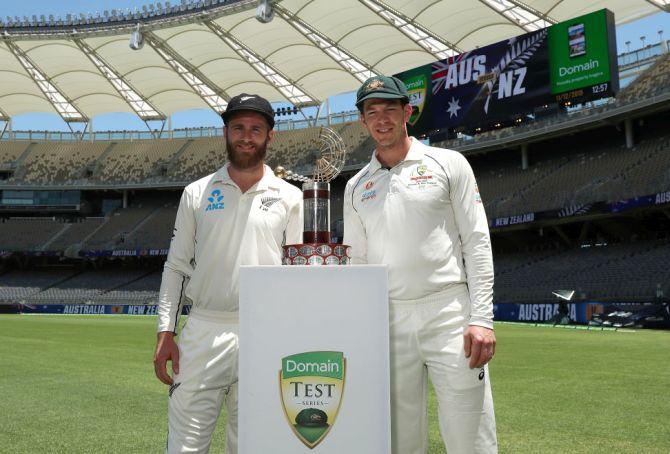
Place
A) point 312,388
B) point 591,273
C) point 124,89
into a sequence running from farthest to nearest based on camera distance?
1. point 124,89
2. point 591,273
3. point 312,388

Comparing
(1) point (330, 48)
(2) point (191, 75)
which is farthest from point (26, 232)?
(1) point (330, 48)

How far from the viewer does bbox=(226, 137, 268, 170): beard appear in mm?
3891

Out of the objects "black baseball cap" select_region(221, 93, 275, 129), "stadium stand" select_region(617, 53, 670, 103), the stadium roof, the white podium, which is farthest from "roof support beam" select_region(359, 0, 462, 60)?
the white podium

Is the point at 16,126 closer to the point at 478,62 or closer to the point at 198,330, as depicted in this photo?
the point at 478,62

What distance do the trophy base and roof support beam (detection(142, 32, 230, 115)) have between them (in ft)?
117

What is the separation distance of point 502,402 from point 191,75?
3799 centimetres

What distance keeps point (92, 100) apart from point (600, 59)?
113 feet

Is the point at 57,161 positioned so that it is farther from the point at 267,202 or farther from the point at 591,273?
the point at 267,202


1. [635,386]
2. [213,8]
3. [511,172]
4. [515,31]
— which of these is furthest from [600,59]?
[635,386]

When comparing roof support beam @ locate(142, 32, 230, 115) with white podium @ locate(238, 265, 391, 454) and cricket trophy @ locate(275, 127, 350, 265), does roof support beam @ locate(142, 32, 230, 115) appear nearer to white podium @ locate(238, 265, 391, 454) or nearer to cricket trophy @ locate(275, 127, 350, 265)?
cricket trophy @ locate(275, 127, 350, 265)

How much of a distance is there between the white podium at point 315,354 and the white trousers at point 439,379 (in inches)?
14.7

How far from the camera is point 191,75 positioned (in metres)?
41.4

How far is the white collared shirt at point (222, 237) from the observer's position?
12.5ft

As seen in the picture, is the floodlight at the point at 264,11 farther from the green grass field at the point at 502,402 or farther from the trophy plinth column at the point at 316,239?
the trophy plinth column at the point at 316,239
